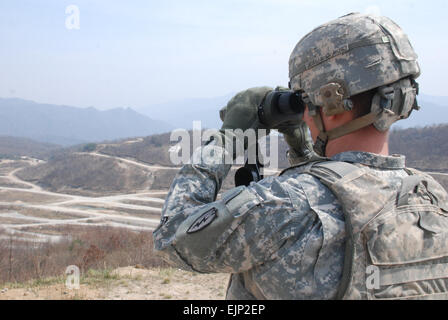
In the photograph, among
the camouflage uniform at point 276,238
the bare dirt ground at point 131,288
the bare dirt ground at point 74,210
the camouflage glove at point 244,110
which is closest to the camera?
the camouflage uniform at point 276,238

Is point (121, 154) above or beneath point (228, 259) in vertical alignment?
beneath

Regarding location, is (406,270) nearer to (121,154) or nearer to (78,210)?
(78,210)

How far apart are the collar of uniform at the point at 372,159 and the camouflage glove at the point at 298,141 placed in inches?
19.9

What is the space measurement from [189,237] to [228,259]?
0.17 meters

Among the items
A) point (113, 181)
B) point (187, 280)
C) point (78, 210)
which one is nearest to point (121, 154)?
point (113, 181)

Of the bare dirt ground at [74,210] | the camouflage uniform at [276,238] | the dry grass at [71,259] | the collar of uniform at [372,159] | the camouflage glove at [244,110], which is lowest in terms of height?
the bare dirt ground at [74,210]

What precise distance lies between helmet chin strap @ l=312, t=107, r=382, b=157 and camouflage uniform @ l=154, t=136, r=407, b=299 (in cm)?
28

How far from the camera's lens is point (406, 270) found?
1533 mm

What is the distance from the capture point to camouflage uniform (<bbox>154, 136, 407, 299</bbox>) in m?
1.46

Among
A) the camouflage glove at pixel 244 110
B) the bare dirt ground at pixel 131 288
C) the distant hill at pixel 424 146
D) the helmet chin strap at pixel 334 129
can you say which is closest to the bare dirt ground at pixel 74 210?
the bare dirt ground at pixel 131 288

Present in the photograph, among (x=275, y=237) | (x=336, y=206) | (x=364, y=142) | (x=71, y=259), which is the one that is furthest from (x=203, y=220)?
(x=71, y=259)

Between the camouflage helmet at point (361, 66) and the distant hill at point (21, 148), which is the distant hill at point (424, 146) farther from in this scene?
the distant hill at point (21, 148)

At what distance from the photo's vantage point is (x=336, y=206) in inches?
59.2

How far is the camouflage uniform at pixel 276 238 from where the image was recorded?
1.46m
